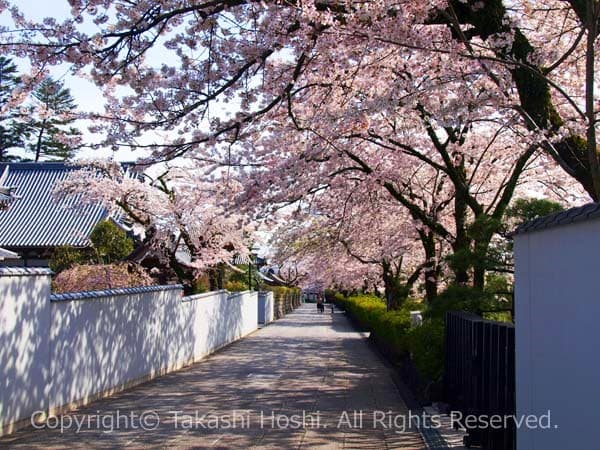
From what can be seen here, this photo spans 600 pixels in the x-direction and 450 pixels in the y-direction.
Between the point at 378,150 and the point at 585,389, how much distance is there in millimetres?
12887

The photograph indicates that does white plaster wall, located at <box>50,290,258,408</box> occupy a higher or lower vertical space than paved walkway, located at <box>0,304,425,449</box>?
higher

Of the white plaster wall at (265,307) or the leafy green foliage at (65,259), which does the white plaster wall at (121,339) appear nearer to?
the leafy green foliage at (65,259)

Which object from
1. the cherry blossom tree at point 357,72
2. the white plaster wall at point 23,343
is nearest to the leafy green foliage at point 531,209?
the cherry blossom tree at point 357,72

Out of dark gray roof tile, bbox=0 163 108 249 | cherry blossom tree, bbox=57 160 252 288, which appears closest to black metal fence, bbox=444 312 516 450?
cherry blossom tree, bbox=57 160 252 288

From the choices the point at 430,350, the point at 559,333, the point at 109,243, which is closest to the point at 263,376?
the point at 430,350

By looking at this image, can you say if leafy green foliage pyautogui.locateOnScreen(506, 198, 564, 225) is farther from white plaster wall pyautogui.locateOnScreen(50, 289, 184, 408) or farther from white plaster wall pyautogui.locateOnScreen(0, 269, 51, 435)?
white plaster wall pyautogui.locateOnScreen(50, 289, 184, 408)

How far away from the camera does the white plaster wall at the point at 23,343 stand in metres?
8.41

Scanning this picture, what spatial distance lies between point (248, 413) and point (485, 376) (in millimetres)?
4211

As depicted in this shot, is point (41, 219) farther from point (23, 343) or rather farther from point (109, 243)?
point (23, 343)

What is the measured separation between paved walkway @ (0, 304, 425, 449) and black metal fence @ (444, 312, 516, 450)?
913mm

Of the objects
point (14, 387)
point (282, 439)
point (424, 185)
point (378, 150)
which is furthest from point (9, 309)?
point (424, 185)

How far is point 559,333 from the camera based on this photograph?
4.85 meters

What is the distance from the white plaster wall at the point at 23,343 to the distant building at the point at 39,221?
17.9 meters

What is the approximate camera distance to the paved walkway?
836 cm
